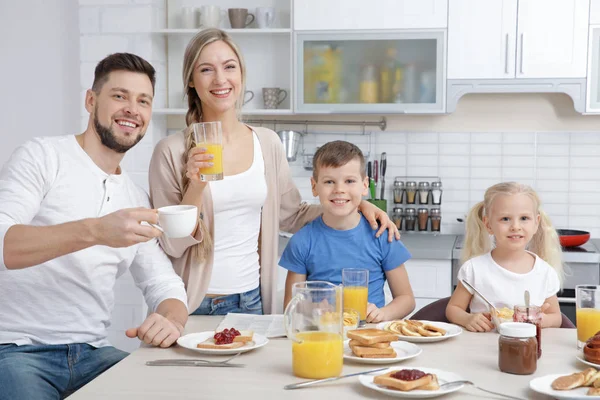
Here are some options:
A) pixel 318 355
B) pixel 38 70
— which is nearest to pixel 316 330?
pixel 318 355

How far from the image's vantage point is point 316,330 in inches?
62.5

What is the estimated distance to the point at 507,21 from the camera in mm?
3629

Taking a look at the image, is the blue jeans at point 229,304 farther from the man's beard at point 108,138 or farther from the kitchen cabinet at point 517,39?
the kitchen cabinet at point 517,39

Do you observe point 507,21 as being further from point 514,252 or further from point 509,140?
point 514,252

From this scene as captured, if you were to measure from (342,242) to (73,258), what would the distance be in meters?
0.84

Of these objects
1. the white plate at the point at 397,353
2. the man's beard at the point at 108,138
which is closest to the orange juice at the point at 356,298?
the white plate at the point at 397,353

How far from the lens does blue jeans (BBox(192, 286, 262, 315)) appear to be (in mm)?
2361

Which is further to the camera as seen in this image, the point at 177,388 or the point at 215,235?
the point at 215,235

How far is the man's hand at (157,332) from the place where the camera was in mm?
1812

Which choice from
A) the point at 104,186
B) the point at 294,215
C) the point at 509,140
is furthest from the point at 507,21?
the point at 104,186

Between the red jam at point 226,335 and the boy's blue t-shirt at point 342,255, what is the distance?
2.01ft

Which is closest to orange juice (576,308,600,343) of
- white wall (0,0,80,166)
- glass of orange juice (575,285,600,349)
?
glass of orange juice (575,285,600,349)

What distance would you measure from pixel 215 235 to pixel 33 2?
2.53m

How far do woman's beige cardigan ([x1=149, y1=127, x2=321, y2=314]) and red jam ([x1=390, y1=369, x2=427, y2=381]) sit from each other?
905mm
